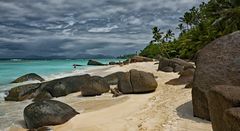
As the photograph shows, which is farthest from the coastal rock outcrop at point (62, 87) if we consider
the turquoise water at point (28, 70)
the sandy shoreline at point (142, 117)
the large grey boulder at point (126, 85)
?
the turquoise water at point (28, 70)

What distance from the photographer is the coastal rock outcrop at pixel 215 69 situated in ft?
27.4

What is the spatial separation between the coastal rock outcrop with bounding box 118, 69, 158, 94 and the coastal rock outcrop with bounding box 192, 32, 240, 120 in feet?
18.8

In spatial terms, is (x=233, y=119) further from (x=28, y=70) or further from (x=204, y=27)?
(x=28, y=70)

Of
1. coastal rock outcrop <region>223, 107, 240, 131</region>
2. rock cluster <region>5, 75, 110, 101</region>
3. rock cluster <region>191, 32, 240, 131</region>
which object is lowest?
rock cluster <region>5, 75, 110, 101</region>

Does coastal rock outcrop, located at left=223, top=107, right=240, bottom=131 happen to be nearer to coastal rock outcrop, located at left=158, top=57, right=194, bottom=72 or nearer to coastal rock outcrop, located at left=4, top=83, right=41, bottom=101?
coastal rock outcrop, located at left=4, top=83, right=41, bottom=101

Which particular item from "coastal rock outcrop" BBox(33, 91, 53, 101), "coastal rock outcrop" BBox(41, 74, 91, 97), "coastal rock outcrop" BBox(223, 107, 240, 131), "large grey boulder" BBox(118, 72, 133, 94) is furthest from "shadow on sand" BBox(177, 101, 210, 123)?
Answer: "coastal rock outcrop" BBox(33, 91, 53, 101)

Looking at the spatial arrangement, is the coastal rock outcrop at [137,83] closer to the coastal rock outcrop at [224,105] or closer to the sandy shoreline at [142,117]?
the sandy shoreline at [142,117]

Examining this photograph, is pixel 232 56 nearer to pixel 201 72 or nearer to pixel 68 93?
pixel 201 72

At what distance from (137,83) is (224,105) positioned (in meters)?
8.72

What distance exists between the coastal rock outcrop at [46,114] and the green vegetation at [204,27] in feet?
72.9

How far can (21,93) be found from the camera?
1770 cm

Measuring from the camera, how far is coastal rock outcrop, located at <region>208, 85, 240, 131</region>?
16.7 feet

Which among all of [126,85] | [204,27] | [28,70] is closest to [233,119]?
[126,85]

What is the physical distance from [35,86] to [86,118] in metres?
9.27
